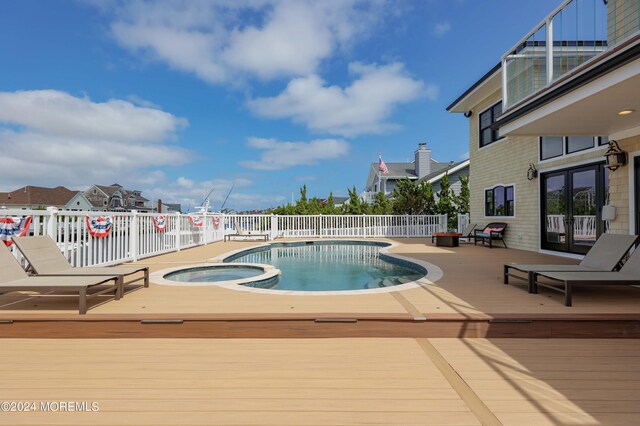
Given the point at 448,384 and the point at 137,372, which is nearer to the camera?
the point at 448,384

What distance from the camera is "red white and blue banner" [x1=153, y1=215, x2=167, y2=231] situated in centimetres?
756

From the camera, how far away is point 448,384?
2.12 metres

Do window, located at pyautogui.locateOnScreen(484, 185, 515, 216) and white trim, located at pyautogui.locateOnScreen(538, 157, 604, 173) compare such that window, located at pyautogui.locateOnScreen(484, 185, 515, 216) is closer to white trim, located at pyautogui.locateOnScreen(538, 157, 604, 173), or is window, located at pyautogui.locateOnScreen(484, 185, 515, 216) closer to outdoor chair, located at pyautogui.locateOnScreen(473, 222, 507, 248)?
outdoor chair, located at pyautogui.locateOnScreen(473, 222, 507, 248)

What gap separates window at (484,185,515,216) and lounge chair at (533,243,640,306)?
604cm

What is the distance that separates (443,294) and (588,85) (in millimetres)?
3004

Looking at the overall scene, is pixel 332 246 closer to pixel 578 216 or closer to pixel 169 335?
pixel 578 216

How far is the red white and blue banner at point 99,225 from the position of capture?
5325 millimetres

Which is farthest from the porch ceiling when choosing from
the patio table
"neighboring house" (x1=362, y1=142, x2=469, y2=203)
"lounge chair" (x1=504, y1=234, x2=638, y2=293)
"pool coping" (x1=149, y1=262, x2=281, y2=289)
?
"neighboring house" (x1=362, y1=142, x2=469, y2=203)

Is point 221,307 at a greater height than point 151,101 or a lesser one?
lesser

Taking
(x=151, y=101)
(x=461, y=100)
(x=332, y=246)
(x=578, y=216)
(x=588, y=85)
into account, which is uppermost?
(x=151, y=101)

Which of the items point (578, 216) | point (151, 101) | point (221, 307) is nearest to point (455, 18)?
point (578, 216)

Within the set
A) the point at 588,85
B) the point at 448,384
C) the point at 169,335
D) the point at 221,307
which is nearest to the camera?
the point at 448,384

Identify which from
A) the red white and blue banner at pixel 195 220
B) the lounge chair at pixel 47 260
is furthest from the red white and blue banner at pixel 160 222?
the lounge chair at pixel 47 260

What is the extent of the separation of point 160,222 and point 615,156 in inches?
Answer: 372
